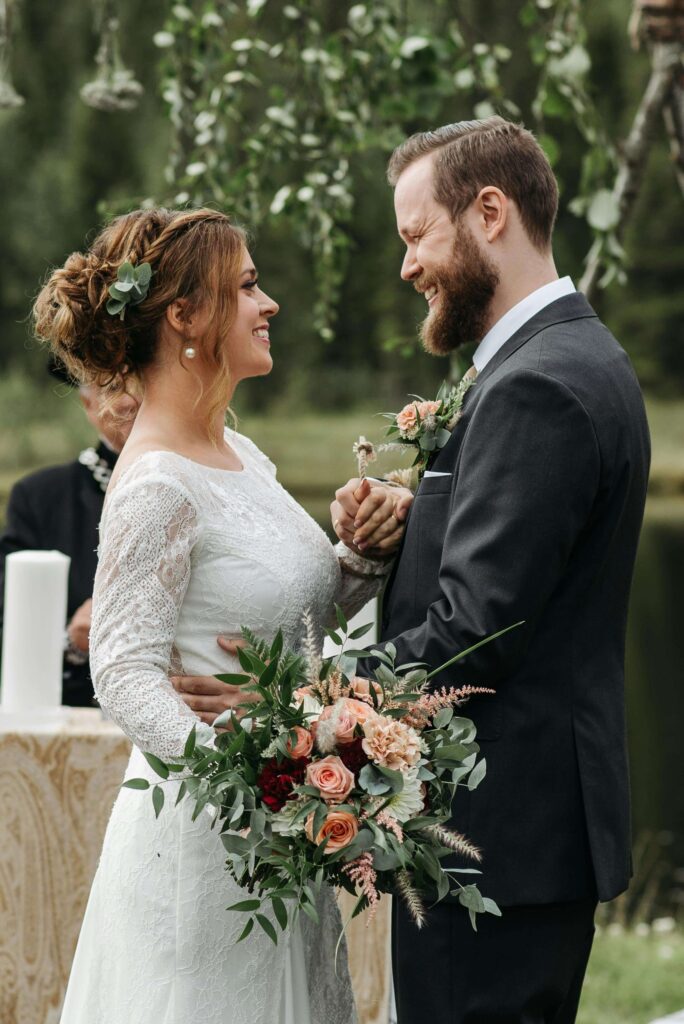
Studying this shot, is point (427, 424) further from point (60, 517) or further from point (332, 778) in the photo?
point (60, 517)

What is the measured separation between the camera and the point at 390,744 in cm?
191

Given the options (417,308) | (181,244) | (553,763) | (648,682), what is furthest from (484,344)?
(417,308)

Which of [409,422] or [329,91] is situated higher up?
[329,91]

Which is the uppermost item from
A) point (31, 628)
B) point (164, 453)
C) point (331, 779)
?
point (164, 453)

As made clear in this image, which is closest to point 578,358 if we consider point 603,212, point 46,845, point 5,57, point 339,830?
point 339,830

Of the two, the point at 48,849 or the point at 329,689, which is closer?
the point at 329,689

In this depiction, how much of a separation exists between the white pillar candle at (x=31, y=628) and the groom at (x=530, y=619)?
1.08m

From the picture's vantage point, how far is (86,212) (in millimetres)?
13094

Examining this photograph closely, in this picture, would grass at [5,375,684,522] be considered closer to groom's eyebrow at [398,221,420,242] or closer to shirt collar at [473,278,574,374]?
groom's eyebrow at [398,221,420,242]

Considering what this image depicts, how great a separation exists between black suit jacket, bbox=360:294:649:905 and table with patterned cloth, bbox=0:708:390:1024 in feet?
3.09

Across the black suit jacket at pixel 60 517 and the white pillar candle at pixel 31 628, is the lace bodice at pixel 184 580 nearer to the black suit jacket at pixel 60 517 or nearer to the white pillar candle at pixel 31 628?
the white pillar candle at pixel 31 628

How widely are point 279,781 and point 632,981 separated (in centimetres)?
309

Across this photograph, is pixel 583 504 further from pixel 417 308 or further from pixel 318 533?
pixel 417 308

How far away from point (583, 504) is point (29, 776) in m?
1.53
